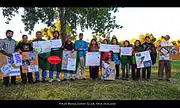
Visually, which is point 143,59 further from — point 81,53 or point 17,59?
point 17,59

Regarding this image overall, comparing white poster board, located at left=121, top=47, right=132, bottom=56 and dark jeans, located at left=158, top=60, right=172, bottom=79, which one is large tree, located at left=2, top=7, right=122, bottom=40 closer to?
white poster board, located at left=121, top=47, right=132, bottom=56

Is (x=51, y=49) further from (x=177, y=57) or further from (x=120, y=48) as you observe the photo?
(x=177, y=57)

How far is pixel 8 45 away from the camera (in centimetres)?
570

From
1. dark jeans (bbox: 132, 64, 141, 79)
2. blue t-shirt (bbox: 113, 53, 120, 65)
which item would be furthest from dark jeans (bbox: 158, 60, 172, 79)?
blue t-shirt (bbox: 113, 53, 120, 65)

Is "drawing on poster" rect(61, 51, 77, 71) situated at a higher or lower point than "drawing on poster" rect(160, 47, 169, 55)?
lower

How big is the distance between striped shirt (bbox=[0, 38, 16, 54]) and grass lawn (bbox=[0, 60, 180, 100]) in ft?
2.13

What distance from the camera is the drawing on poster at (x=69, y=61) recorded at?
6.04m

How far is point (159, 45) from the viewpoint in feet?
20.1

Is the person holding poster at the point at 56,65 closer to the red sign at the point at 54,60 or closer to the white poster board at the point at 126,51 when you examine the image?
the red sign at the point at 54,60

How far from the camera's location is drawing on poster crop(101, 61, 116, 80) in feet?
20.1

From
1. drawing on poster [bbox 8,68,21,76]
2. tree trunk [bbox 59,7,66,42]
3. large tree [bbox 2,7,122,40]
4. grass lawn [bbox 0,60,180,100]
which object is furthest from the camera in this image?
drawing on poster [bbox 8,68,21,76]

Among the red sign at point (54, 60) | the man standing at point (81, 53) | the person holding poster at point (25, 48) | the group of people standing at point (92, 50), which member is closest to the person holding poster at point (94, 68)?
the group of people standing at point (92, 50)

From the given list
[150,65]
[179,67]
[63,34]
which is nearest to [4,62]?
[63,34]

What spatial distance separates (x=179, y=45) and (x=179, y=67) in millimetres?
400
